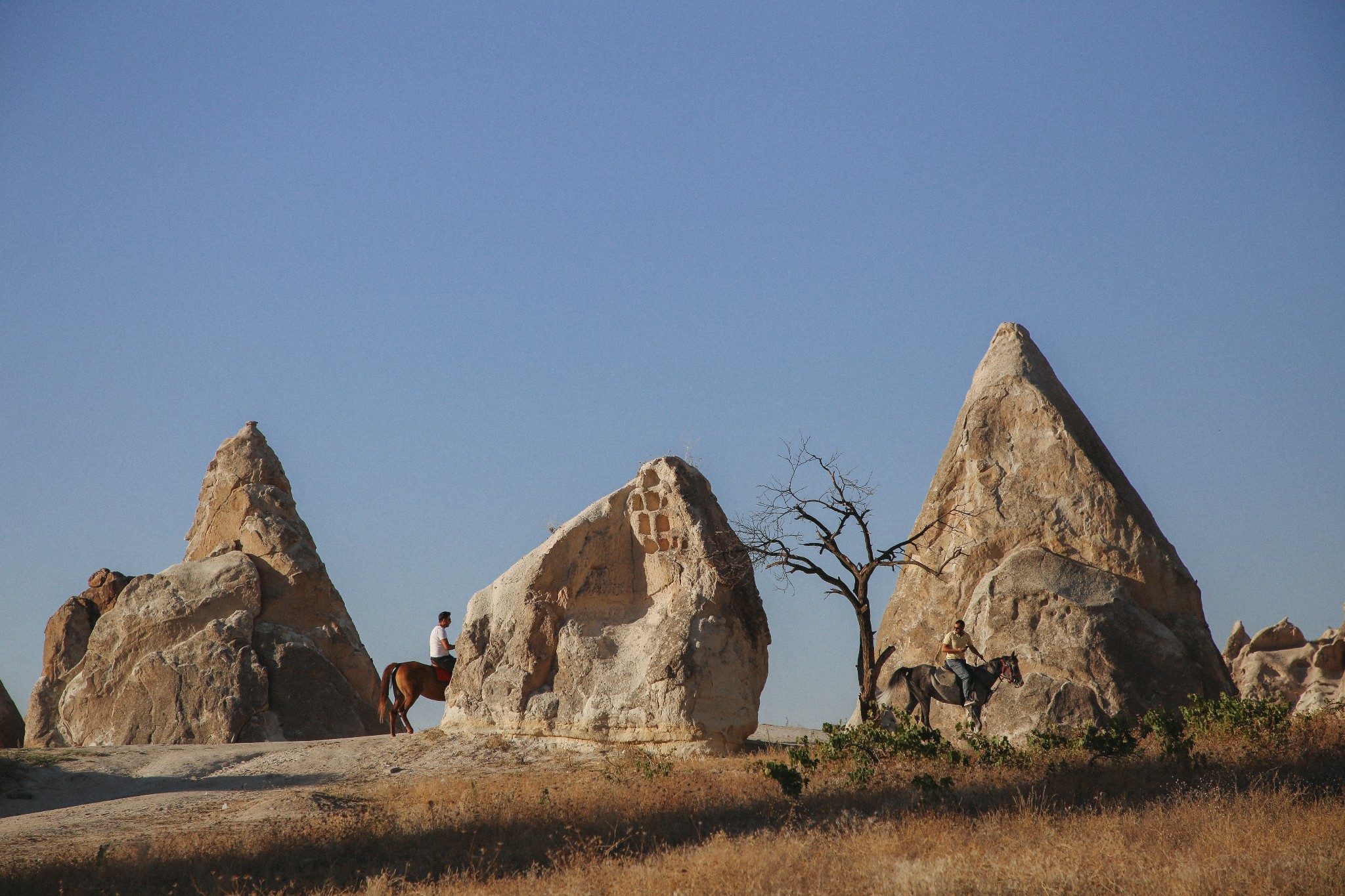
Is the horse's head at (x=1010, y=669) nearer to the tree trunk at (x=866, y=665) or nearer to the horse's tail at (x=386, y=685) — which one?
the tree trunk at (x=866, y=665)

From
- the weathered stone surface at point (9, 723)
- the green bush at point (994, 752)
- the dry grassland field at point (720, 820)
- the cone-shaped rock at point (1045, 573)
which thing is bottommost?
the dry grassland field at point (720, 820)

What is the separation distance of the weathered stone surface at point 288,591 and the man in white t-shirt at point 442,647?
4628 mm

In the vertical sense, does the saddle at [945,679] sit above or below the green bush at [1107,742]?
above

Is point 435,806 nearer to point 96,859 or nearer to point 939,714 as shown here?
point 96,859

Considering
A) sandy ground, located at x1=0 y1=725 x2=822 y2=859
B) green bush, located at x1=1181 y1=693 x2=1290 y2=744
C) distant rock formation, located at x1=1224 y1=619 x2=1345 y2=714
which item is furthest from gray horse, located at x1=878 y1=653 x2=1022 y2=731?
distant rock formation, located at x1=1224 y1=619 x2=1345 y2=714

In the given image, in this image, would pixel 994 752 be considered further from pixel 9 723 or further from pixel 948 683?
pixel 9 723

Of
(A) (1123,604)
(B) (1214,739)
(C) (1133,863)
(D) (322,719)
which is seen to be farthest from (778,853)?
(D) (322,719)

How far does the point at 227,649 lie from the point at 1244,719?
18079 mm

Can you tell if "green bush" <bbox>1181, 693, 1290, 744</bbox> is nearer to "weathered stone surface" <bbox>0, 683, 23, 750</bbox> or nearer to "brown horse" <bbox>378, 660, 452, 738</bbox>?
"brown horse" <bbox>378, 660, 452, 738</bbox>

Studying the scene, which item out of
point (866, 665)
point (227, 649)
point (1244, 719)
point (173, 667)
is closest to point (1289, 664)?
point (866, 665)

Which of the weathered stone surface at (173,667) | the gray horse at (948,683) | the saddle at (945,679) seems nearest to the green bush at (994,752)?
the gray horse at (948,683)

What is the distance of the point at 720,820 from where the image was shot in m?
12.2

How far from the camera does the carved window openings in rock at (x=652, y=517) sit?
18.8m

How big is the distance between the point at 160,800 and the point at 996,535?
12.3 metres
